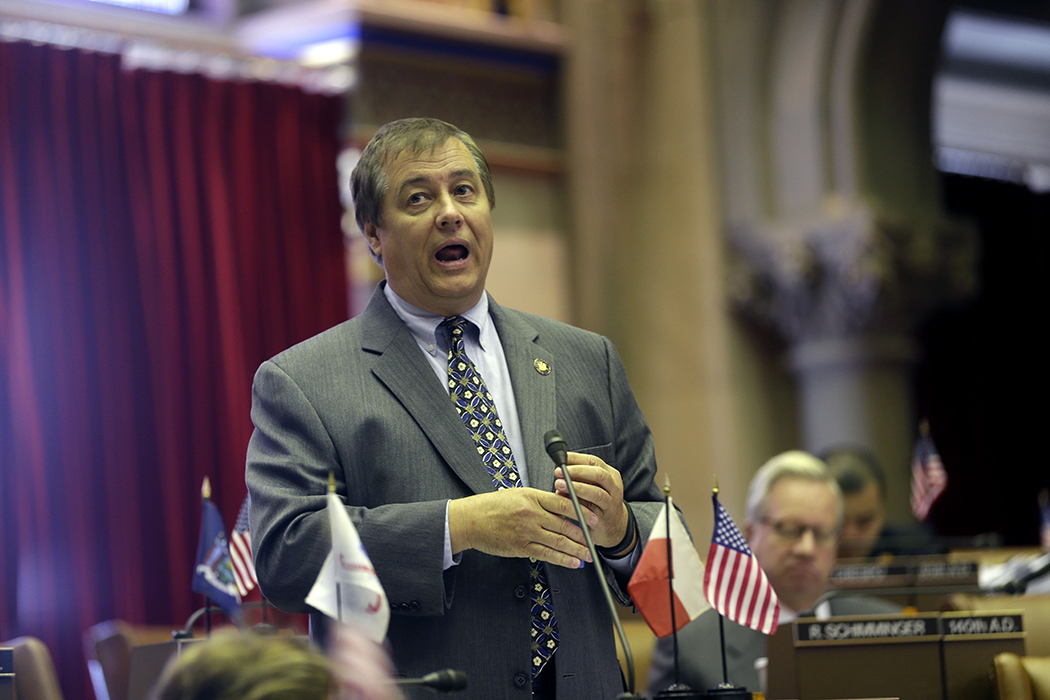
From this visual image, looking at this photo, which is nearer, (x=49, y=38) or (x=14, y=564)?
(x=14, y=564)

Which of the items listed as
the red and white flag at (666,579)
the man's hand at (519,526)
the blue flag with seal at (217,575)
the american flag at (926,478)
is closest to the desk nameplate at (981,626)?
the red and white flag at (666,579)

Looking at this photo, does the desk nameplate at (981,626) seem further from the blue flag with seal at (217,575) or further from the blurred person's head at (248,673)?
the blurred person's head at (248,673)

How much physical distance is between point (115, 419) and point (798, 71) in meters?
4.00

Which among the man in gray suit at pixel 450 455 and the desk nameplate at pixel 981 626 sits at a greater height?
the man in gray suit at pixel 450 455

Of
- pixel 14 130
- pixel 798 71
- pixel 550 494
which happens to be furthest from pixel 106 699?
pixel 798 71

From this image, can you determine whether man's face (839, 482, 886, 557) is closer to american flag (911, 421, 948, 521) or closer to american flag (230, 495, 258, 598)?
american flag (911, 421, 948, 521)

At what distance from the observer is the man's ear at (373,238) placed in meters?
2.32

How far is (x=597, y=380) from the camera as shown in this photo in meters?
2.38

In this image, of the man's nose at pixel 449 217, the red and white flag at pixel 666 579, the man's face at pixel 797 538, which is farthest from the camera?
the man's face at pixel 797 538

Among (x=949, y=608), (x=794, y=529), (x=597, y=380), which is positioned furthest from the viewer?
(x=794, y=529)

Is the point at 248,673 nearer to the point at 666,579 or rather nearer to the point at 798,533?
the point at 666,579

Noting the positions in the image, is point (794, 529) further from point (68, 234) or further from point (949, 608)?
point (68, 234)

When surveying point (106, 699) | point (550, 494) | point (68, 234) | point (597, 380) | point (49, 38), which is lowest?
point (106, 699)

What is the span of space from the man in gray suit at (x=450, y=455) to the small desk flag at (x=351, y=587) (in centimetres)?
11
